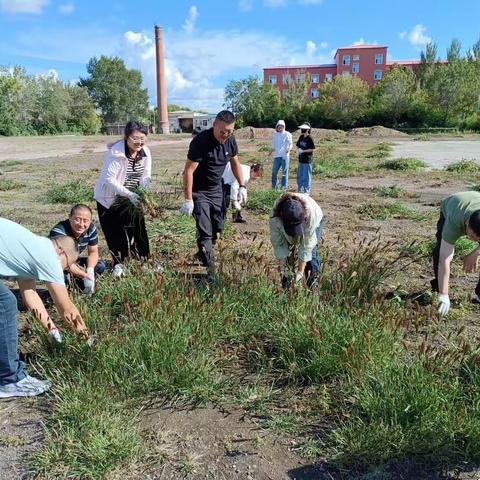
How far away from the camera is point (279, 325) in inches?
129

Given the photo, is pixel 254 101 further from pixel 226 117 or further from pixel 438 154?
pixel 226 117

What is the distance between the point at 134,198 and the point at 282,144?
7.01 m

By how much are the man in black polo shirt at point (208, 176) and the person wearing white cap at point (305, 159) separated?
226 inches

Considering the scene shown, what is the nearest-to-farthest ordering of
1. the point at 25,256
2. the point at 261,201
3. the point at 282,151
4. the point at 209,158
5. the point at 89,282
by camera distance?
the point at 25,256 → the point at 89,282 → the point at 209,158 → the point at 261,201 → the point at 282,151

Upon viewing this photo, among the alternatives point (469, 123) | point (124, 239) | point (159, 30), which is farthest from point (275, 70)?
point (124, 239)

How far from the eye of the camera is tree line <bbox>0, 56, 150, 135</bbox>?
56.7 m

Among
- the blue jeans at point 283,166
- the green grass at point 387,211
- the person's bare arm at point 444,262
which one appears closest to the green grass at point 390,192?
the green grass at point 387,211

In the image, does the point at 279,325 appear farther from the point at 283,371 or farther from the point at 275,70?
the point at 275,70

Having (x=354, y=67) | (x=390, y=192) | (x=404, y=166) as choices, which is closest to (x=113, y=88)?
(x=354, y=67)

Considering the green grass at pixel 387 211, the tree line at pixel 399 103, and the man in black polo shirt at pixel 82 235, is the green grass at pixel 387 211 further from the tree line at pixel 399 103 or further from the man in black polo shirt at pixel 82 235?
the tree line at pixel 399 103

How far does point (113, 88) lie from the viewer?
3575 inches

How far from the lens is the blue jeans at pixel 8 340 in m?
2.84

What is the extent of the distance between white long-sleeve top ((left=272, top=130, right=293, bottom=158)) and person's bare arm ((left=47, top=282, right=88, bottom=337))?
865 centimetres

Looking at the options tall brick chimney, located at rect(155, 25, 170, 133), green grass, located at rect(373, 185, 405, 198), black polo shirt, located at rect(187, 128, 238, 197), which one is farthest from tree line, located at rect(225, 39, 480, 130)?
black polo shirt, located at rect(187, 128, 238, 197)
